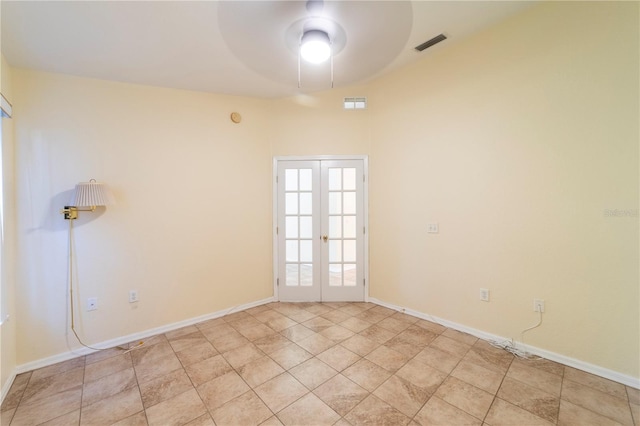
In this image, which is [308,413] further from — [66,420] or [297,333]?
[66,420]

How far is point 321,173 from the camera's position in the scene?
367cm

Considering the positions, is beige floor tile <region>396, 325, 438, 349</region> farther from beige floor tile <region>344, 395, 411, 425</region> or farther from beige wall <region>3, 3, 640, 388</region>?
beige floor tile <region>344, 395, 411, 425</region>

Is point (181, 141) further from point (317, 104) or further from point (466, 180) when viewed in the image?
point (466, 180)

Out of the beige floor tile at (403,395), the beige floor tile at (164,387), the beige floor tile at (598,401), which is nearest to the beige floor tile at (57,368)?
the beige floor tile at (164,387)

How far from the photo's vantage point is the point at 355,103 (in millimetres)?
3604

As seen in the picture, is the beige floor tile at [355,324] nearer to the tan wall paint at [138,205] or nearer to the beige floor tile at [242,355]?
the beige floor tile at [242,355]

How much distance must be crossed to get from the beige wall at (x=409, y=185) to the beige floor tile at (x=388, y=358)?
0.91m

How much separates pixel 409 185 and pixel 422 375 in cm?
201

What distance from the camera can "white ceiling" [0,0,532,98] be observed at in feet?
6.22

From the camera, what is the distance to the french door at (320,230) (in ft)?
12.0

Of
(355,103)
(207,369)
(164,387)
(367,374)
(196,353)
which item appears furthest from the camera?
(355,103)

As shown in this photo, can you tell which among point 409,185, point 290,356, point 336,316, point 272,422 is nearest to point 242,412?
point 272,422

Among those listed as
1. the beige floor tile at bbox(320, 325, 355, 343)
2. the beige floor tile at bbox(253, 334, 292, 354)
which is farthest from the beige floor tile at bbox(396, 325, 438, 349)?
the beige floor tile at bbox(253, 334, 292, 354)

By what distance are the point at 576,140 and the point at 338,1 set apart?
7.14 feet
